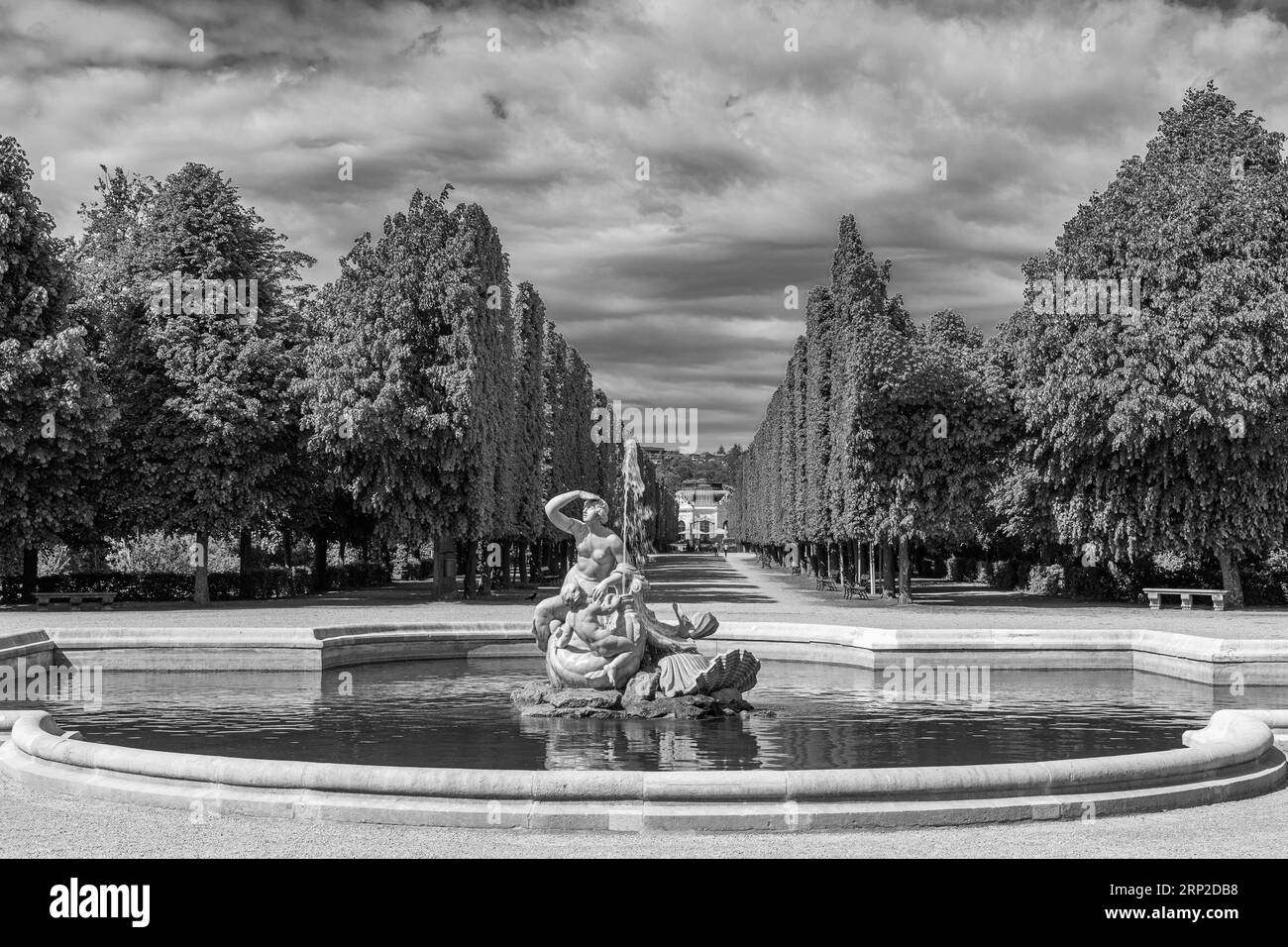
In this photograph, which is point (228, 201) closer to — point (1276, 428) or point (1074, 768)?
point (1276, 428)

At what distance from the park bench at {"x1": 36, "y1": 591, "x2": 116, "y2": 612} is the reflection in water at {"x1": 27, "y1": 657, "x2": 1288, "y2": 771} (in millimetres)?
14307

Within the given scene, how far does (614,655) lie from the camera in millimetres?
16578

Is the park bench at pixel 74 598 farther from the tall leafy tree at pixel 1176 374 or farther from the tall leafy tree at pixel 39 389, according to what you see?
the tall leafy tree at pixel 1176 374

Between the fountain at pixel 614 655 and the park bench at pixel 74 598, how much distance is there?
2203 cm

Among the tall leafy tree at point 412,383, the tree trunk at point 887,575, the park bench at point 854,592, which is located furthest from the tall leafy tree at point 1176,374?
the tall leafy tree at point 412,383

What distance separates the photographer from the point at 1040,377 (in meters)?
36.9

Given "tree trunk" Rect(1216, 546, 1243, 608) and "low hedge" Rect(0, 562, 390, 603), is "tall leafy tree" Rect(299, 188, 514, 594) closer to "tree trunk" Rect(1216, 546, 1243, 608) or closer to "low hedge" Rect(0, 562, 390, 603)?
"low hedge" Rect(0, 562, 390, 603)

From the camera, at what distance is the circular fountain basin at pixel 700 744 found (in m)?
9.70

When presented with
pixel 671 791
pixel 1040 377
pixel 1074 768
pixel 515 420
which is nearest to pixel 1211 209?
pixel 1040 377

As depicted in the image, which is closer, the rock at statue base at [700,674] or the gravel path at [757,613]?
the rock at statue base at [700,674]

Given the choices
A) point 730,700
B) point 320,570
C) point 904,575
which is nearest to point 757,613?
point 904,575

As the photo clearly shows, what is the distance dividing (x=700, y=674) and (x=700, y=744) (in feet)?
6.56

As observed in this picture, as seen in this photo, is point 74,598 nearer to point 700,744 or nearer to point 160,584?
point 160,584
